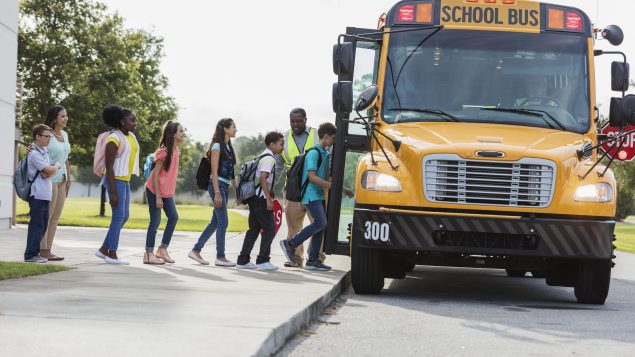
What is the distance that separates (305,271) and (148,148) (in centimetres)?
3532

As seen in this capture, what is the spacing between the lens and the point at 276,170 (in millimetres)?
13094

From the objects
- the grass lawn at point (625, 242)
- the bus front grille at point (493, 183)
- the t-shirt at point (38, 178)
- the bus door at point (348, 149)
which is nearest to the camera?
the bus front grille at point (493, 183)

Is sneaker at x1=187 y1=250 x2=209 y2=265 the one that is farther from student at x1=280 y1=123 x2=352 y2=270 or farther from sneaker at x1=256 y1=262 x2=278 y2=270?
student at x1=280 y1=123 x2=352 y2=270

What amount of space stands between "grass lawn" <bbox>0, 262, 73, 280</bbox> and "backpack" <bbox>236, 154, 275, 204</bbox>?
2210 millimetres

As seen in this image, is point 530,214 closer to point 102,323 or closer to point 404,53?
point 404,53

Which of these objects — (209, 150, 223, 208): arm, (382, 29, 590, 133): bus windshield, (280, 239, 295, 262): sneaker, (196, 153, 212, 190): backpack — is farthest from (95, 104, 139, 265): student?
(382, 29, 590, 133): bus windshield

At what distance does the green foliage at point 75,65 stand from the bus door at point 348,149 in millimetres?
24544

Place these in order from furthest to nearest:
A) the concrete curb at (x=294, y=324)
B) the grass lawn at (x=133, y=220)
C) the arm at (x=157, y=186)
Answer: the grass lawn at (x=133, y=220) → the arm at (x=157, y=186) → the concrete curb at (x=294, y=324)

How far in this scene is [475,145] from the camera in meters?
9.83

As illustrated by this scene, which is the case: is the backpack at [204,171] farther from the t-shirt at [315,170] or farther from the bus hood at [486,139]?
the bus hood at [486,139]

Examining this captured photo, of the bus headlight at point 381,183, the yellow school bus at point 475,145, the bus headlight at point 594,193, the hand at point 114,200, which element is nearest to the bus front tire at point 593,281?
the yellow school bus at point 475,145

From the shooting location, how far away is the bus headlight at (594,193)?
977cm

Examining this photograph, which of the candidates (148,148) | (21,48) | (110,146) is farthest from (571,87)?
(148,148)

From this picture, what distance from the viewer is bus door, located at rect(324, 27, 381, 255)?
446 inches
